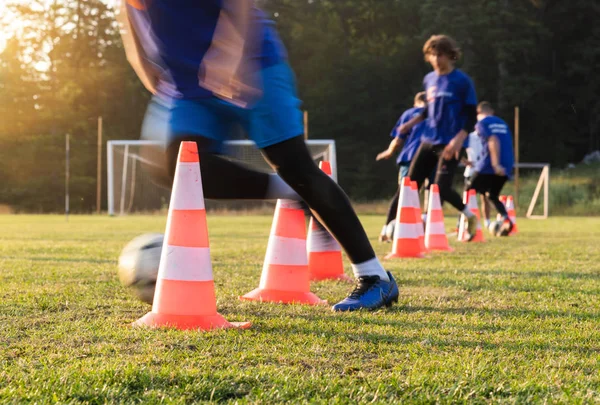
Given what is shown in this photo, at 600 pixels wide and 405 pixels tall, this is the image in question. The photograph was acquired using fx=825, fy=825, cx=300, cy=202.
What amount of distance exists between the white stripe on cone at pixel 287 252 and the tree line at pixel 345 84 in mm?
38855

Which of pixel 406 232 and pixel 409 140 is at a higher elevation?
pixel 409 140

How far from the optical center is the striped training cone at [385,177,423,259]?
7.27 meters

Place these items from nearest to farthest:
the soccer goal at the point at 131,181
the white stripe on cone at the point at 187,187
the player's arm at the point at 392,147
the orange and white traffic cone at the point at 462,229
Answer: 1. the white stripe on cone at the point at 187,187
2. the player's arm at the point at 392,147
3. the orange and white traffic cone at the point at 462,229
4. the soccer goal at the point at 131,181

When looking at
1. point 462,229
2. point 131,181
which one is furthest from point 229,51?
point 131,181

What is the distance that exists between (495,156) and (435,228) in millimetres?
3455

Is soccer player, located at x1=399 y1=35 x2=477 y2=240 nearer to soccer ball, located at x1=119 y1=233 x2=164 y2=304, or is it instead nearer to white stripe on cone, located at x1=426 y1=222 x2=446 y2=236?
white stripe on cone, located at x1=426 y1=222 x2=446 y2=236

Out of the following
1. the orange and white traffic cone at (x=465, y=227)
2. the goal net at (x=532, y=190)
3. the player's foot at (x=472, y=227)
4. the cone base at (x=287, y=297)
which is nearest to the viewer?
the cone base at (x=287, y=297)

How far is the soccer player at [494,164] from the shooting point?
38.2 ft

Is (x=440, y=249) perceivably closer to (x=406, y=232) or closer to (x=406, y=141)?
(x=406, y=232)

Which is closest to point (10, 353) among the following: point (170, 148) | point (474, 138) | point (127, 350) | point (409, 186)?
point (127, 350)

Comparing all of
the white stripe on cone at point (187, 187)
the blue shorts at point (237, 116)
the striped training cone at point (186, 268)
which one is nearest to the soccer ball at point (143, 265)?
the striped training cone at point (186, 268)

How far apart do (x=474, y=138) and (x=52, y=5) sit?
36570 mm

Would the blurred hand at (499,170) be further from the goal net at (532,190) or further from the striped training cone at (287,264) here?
the goal net at (532,190)

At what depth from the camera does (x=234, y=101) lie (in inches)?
139
